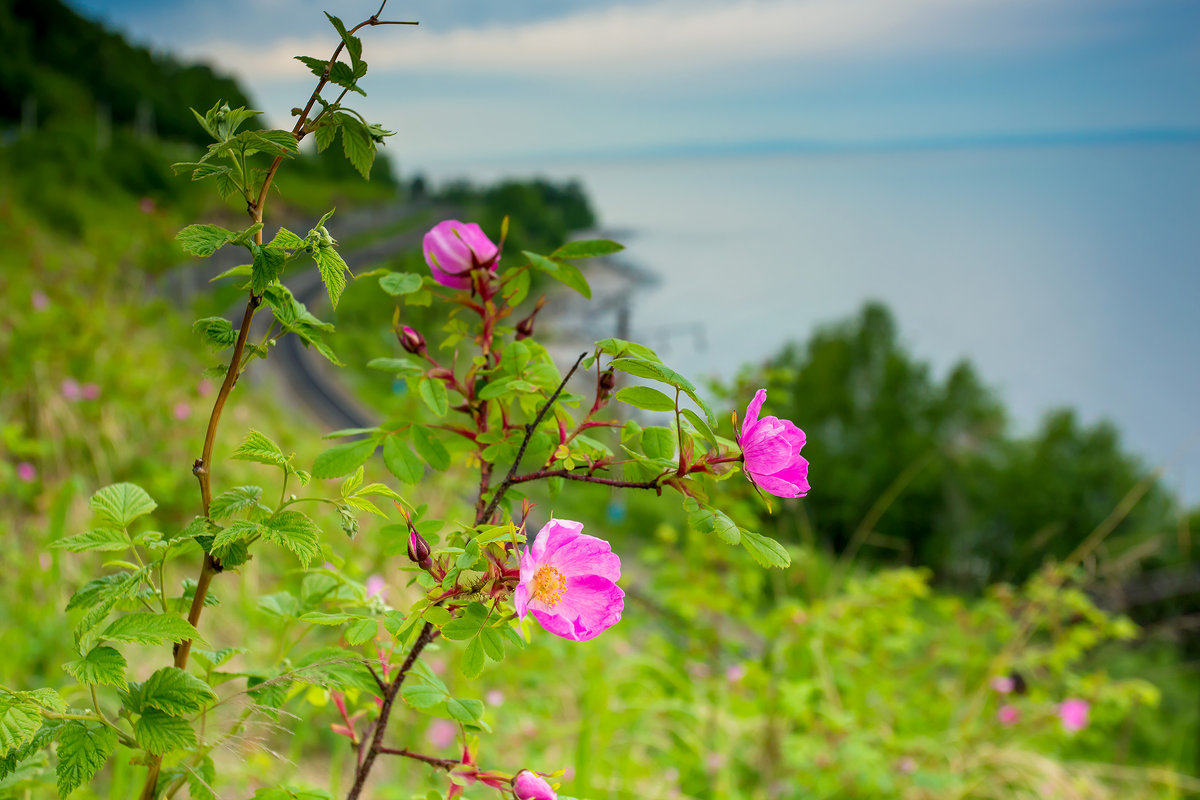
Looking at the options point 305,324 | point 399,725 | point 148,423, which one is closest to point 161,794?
point 305,324

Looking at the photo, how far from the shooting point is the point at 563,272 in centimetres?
64

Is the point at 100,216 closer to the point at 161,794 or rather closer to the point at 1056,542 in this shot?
the point at 161,794

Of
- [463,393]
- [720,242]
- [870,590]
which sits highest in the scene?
[720,242]

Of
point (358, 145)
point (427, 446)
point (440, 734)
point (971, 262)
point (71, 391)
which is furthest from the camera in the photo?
point (971, 262)

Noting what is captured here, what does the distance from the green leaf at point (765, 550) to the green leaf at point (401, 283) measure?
1.10 feet

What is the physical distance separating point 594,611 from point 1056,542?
15709mm

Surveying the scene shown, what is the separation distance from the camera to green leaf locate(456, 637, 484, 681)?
46 centimetres

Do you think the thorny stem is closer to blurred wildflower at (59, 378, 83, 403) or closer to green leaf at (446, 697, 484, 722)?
green leaf at (446, 697, 484, 722)

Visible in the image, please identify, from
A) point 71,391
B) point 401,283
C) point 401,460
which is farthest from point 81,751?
point 71,391

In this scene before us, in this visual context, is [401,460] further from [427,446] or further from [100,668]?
[100,668]

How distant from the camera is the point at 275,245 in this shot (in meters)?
0.47

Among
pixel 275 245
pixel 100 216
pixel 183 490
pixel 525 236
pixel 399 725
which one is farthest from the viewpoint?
pixel 525 236

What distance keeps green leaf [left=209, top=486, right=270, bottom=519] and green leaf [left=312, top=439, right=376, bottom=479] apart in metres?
0.06

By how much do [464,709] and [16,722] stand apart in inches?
10.8
